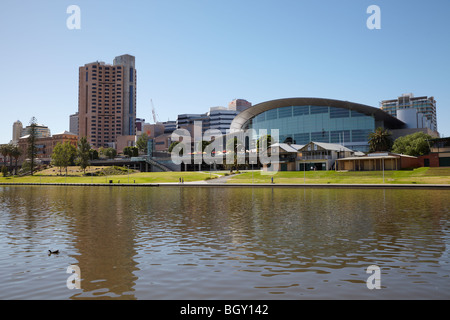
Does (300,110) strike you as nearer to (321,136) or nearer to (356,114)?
(321,136)

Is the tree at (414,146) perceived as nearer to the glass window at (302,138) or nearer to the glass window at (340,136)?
the glass window at (340,136)

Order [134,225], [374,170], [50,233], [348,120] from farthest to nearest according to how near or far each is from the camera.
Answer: [348,120] < [374,170] < [134,225] < [50,233]

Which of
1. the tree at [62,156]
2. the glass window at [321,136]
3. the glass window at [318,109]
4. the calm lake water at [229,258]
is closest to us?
the calm lake water at [229,258]

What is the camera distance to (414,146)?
4222 inches

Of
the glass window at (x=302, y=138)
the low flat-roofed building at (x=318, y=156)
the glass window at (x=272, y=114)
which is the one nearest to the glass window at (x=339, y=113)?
the glass window at (x=302, y=138)

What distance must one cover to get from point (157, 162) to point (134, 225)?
396 ft

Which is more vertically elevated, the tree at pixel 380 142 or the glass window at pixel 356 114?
the glass window at pixel 356 114

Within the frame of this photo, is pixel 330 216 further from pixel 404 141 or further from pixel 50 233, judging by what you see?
pixel 404 141

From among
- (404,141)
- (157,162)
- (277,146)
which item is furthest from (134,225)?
(157,162)

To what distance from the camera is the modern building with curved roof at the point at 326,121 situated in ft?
448

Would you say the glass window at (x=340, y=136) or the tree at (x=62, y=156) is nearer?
the tree at (x=62, y=156)
